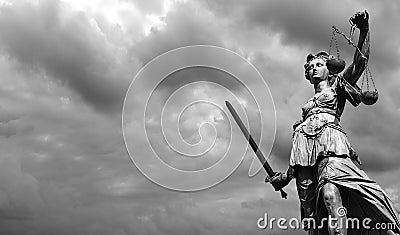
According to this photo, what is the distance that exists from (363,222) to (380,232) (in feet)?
1.37

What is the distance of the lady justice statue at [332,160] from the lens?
12867 millimetres

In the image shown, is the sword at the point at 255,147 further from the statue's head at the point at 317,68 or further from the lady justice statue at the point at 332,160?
the statue's head at the point at 317,68

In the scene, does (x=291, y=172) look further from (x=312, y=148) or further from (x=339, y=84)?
(x=339, y=84)

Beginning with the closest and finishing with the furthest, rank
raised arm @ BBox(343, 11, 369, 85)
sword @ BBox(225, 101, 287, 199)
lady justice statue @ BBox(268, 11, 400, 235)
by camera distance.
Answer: lady justice statue @ BBox(268, 11, 400, 235), raised arm @ BBox(343, 11, 369, 85), sword @ BBox(225, 101, 287, 199)

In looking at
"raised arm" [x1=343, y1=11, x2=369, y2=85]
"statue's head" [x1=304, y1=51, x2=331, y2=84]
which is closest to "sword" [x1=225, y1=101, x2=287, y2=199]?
"statue's head" [x1=304, y1=51, x2=331, y2=84]

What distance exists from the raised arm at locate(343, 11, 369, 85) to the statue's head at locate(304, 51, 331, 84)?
0.78 m

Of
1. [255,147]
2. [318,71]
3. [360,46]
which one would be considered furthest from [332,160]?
[360,46]

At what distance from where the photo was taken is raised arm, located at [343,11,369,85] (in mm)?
13805

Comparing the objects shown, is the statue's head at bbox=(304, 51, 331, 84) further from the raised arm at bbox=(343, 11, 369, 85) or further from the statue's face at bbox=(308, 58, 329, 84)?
the raised arm at bbox=(343, 11, 369, 85)

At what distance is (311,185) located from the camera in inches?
544

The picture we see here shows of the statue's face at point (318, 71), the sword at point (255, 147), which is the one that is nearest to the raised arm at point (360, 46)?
the statue's face at point (318, 71)

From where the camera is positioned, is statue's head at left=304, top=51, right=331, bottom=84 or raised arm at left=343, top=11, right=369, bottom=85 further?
statue's head at left=304, top=51, right=331, bottom=84

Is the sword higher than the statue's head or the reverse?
the reverse

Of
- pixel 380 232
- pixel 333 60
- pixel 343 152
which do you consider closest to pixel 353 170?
pixel 343 152
